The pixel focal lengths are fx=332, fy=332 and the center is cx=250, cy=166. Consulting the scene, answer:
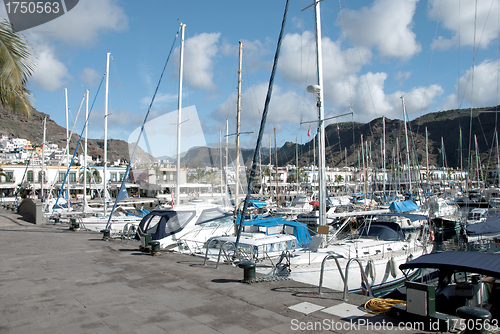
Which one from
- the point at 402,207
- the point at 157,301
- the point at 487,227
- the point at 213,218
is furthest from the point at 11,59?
the point at 402,207

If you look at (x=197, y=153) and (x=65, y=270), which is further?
(x=197, y=153)

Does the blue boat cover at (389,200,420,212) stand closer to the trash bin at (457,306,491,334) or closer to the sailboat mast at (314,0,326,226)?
the sailboat mast at (314,0,326,226)

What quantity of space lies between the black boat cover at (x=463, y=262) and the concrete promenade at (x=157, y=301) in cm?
181

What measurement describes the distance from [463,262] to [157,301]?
22.1 ft

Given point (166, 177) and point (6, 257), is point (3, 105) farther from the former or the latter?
point (166, 177)

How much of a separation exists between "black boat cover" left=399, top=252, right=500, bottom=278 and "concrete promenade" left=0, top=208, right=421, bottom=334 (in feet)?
5.92

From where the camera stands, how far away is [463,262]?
286 inches

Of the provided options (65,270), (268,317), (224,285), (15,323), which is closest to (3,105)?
(65,270)

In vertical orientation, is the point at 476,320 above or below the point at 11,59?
below

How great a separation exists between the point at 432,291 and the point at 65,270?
32.9ft

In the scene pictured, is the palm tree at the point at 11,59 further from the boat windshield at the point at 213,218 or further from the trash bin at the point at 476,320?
the trash bin at the point at 476,320

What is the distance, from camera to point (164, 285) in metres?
8.54

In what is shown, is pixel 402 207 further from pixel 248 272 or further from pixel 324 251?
pixel 248 272

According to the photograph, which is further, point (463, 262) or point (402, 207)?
point (402, 207)
